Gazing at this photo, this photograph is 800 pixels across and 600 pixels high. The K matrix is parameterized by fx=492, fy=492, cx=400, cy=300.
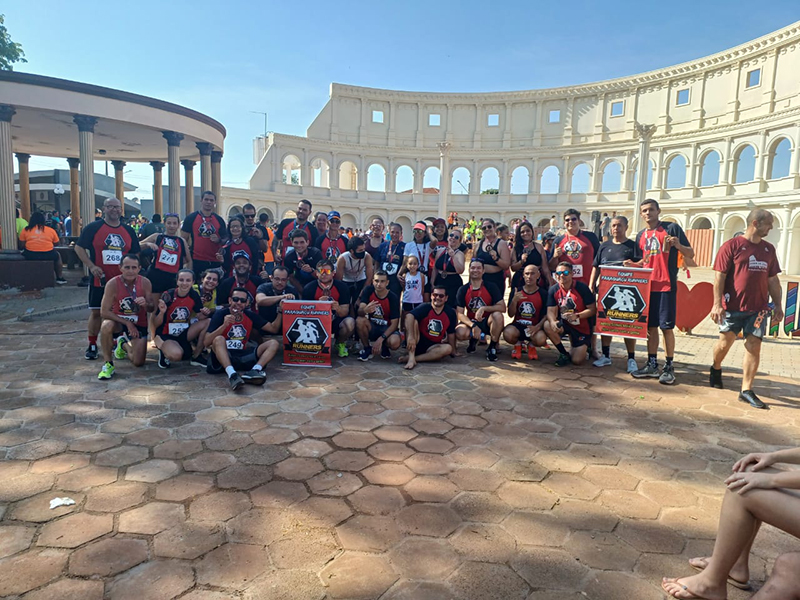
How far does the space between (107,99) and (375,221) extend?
10322 mm

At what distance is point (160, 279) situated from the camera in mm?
7129

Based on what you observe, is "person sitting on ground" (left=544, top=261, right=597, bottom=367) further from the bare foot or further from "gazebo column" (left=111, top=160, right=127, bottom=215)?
"gazebo column" (left=111, top=160, right=127, bottom=215)

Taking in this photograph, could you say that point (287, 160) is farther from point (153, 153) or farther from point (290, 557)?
point (290, 557)

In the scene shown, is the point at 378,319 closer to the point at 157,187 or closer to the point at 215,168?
the point at 215,168

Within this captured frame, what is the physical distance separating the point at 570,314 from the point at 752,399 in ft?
7.25

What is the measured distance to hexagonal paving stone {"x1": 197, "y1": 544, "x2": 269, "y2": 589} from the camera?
2465mm

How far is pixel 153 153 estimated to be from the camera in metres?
20.2

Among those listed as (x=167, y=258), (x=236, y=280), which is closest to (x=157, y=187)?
(x=167, y=258)

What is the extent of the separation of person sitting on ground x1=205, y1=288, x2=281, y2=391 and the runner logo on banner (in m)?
4.27

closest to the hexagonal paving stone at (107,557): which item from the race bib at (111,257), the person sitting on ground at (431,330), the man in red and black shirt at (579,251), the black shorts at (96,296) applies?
the person sitting on ground at (431,330)

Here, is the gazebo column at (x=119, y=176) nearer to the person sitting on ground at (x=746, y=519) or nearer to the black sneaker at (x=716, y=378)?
the black sneaker at (x=716, y=378)

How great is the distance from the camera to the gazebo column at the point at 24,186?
18297 mm

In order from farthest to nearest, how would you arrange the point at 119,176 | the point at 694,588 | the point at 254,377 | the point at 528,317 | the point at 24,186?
the point at 119,176 → the point at 24,186 → the point at 528,317 → the point at 254,377 → the point at 694,588

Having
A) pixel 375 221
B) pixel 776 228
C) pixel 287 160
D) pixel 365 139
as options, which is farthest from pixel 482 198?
pixel 375 221
